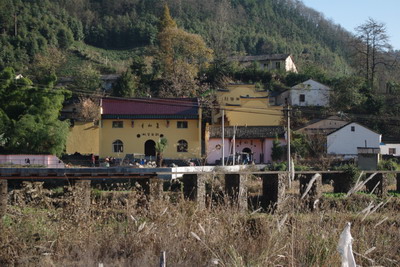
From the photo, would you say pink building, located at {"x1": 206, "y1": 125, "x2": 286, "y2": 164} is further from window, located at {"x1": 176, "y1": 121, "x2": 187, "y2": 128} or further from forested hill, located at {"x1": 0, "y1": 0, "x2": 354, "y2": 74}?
forested hill, located at {"x1": 0, "y1": 0, "x2": 354, "y2": 74}

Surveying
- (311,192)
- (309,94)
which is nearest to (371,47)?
(309,94)

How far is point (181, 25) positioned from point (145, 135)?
54.7 m

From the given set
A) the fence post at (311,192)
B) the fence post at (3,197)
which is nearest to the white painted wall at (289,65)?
the fence post at (311,192)

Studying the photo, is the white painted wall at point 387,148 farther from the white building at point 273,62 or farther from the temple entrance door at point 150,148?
the white building at point 273,62

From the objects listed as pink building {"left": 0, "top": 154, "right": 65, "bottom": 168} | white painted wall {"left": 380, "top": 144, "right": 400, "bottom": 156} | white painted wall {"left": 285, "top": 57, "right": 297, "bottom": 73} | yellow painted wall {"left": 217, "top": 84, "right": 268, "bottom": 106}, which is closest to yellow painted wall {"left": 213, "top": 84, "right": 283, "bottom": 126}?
yellow painted wall {"left": 217, "top": 84, "right": 268, "bottom": 106}

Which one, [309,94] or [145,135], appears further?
[309,94]

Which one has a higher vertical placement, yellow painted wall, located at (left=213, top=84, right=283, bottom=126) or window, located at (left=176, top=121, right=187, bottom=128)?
yellow painted wall, located at (left=213, top=84, right=283, bottom=126)

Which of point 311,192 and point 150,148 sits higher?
point 150,148

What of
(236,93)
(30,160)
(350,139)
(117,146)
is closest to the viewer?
(30,160)

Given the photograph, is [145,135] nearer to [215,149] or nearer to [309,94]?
[215,149]

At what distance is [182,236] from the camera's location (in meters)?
7.96

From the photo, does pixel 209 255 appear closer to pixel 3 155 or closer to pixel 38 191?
pixel 38 191

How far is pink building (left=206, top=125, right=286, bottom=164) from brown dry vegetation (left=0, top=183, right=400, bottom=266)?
29.1 metres

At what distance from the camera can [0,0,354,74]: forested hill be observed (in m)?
77.6
